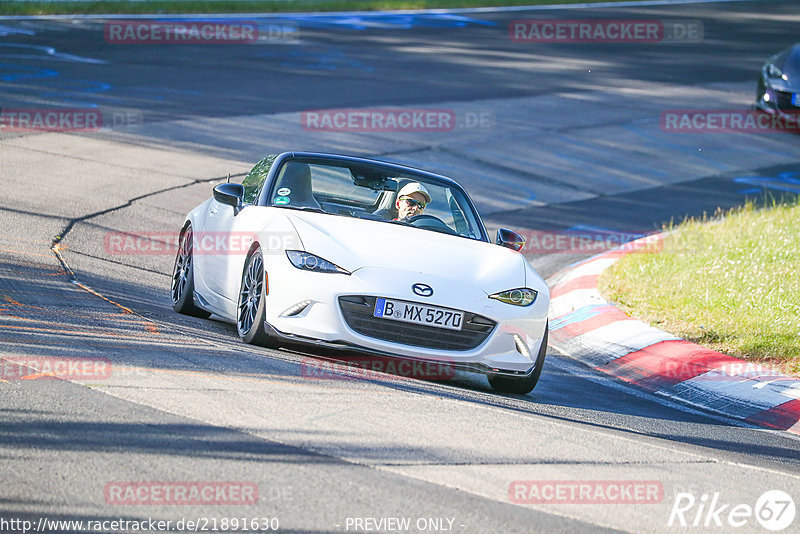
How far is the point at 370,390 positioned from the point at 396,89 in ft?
49.5

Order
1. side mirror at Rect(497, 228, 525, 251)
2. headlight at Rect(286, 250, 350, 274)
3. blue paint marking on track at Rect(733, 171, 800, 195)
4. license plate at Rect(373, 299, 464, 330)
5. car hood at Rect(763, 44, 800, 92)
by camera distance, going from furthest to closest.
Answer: car hood at Rect(763, 44, 800, 92)
blue paint marking on track at Rect(733, 171, 800, 195)
side mirror at Rect(497, 228, 525, 251)
headlight at Rect(286, 250, 350, 274)
license plate at Rect(373, 299, 464, 330)

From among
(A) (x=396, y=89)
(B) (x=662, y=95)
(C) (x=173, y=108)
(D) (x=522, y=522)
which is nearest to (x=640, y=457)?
(D) (x=522, y=522)

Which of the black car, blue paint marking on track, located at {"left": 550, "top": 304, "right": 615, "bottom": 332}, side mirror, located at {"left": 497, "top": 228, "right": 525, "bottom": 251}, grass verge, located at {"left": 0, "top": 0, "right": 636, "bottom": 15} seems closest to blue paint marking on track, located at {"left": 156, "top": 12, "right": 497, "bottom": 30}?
grass verge, located at {"left": 0, "top": 0, "right": 636, "bottom": 15}

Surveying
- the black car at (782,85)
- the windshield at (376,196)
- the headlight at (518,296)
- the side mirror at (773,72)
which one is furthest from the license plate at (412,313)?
the side mirror at (773,72)

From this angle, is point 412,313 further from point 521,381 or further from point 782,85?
point 782,85

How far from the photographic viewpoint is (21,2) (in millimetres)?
26750

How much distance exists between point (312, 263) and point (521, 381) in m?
1.59

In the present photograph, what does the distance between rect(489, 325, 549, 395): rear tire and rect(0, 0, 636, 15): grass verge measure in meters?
21.7

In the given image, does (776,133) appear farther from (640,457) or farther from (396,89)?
(640,457)

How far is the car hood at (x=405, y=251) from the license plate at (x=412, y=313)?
0.86 feet

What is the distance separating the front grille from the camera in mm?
6836

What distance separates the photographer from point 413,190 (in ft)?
27.4

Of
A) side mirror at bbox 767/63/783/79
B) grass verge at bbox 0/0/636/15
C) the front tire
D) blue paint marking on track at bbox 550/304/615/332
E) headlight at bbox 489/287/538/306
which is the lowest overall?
blue paint marking on track at bbox 550/304/615/332

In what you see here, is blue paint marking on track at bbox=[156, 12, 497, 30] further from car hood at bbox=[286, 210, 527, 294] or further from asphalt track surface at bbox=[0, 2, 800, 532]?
car hood at bbox=[286, 210, 527, 294]
